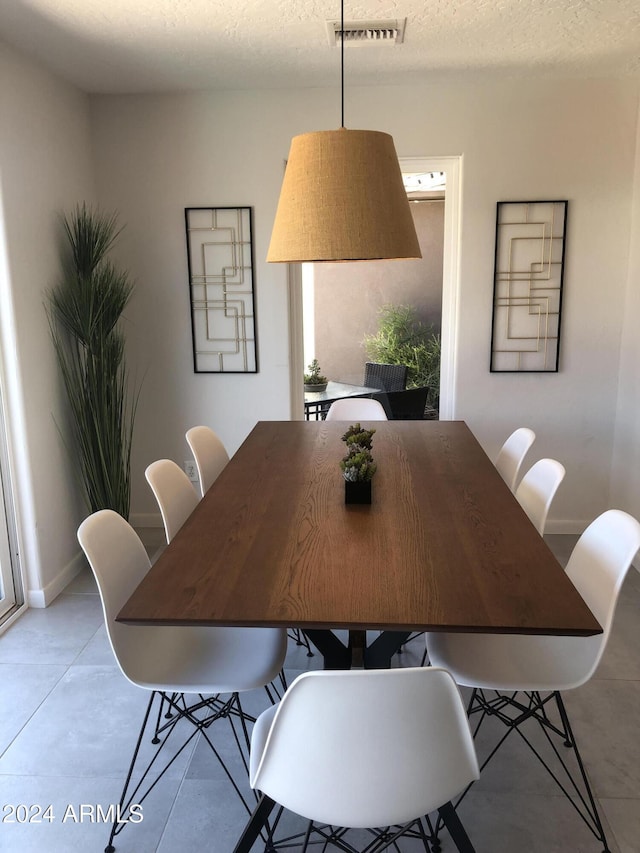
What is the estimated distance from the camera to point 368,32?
3.04 meters

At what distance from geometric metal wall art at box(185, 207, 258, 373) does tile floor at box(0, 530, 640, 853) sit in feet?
6.16

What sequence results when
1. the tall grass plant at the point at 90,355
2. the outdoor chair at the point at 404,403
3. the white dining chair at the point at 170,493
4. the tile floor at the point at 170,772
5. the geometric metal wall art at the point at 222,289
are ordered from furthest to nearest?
the outdoor chair at the point at 404,403, the geometric metal wall art at the point at 222,289, the tall grass plant at the point at 90,355, the white dining chair at the point at 170,493, the tile floor at the point at 170,772

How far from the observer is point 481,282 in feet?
13.1

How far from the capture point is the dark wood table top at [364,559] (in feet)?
4.95

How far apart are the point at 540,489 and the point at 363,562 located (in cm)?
102

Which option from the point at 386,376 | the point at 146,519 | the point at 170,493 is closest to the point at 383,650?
the point at 170,493

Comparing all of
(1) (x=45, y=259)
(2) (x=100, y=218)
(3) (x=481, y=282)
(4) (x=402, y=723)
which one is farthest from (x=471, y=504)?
(2) (x=100, y=218)

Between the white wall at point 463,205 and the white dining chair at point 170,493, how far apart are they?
1.69 m

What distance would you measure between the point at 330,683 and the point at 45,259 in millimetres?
2868

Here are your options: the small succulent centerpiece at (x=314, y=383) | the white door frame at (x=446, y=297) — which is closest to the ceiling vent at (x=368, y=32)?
the white door frame at (x=446, y=297)

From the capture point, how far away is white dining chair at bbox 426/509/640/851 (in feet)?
5.93

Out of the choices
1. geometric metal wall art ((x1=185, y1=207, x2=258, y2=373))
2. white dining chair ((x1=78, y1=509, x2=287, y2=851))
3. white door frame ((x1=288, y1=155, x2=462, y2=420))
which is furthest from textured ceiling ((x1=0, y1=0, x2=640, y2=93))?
white dining chair ((x1=78, y1=509, x2=287, y2=851))

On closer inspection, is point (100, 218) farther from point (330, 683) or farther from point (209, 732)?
point (330, 683)

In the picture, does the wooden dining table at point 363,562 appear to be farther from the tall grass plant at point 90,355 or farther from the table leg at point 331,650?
the tall grass plant at point 90,355
